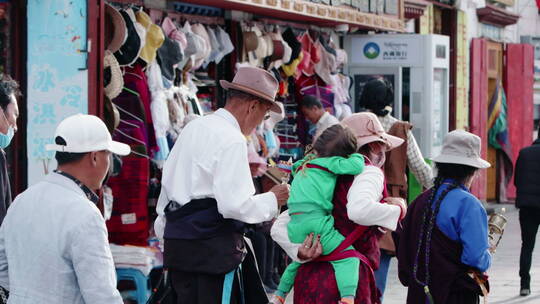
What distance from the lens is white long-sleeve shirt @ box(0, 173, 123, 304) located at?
408cm

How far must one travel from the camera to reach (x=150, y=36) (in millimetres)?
9492

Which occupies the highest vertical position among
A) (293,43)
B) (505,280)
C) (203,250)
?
(293,43)

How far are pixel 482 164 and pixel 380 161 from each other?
56 cm

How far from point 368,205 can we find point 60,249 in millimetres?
1787

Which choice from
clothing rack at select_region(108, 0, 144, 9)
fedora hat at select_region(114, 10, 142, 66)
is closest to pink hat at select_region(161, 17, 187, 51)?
clothing rack at select_region(108, 0, 144, 9)

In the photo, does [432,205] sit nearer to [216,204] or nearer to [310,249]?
[310,249]

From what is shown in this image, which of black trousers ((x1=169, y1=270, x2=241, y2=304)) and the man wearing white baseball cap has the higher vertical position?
the man wearing white baseball cap

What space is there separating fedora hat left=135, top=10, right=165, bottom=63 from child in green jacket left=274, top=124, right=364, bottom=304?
13.3 ft

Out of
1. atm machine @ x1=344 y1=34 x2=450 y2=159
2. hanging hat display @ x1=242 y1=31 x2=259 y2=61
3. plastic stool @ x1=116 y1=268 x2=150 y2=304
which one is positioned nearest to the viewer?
plastic stool @ x1=116 y1=268 x2=150 y2=304

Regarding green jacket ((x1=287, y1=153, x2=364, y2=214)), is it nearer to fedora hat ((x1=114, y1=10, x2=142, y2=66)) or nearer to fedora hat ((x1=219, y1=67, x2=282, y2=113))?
fedora hat ((x1=219, y1=67, x2=282, y2=113))

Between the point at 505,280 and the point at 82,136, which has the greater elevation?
the point at 82,136

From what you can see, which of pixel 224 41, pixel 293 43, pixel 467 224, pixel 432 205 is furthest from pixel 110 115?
pixel 293 43

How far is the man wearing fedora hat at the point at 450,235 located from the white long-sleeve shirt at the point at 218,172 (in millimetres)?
936

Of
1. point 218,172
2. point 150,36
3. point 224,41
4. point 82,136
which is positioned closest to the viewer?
point 82,136
